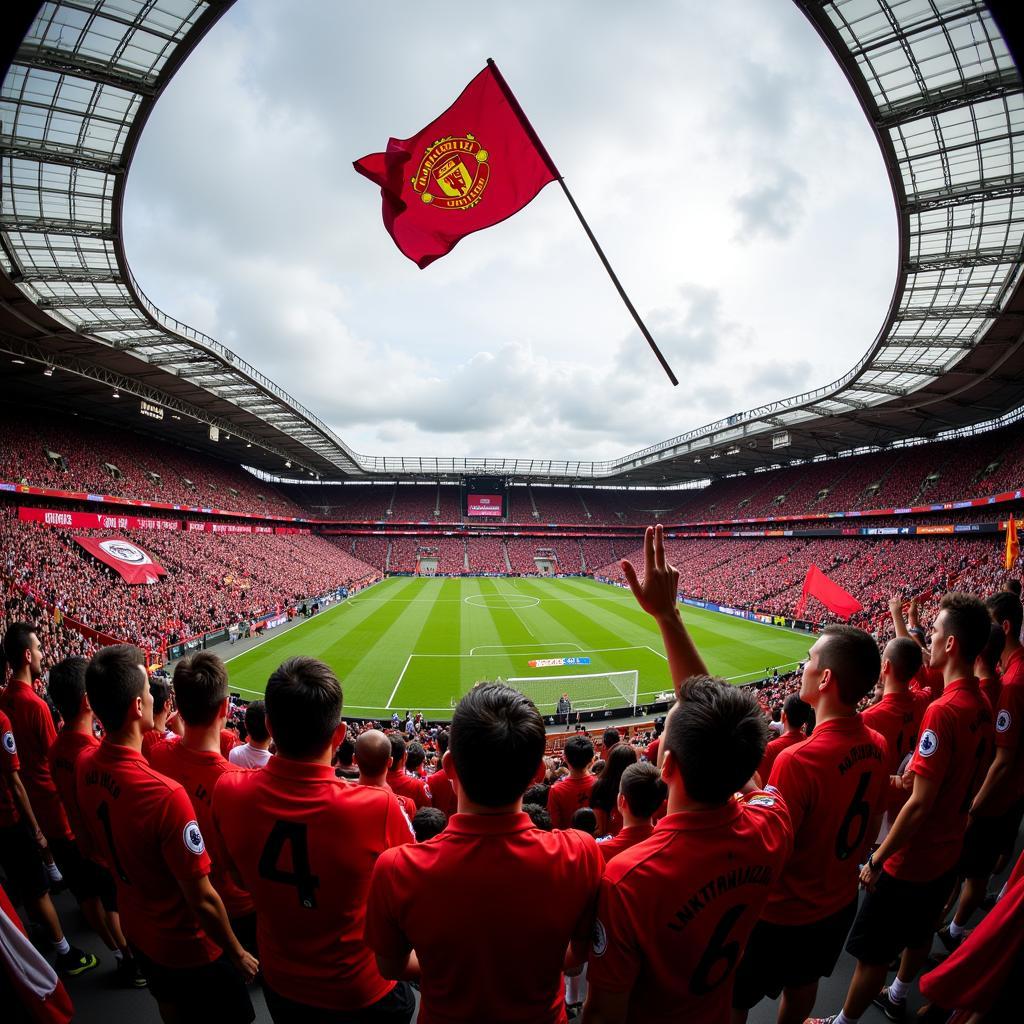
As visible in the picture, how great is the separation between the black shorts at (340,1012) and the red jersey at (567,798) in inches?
113

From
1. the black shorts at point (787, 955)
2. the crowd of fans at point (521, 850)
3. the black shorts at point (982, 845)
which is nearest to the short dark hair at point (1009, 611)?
the crowd of fans at point (521, 850)

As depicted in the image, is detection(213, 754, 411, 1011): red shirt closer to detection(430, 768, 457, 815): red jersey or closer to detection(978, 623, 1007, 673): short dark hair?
detection(430, 768, 457, 815): red jersey

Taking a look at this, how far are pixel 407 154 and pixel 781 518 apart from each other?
164ft

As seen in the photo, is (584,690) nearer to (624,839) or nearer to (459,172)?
(459,172)

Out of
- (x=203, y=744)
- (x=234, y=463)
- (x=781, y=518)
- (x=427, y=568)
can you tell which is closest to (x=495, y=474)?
(x=427, y=568)

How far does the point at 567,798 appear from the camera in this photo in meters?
5.18

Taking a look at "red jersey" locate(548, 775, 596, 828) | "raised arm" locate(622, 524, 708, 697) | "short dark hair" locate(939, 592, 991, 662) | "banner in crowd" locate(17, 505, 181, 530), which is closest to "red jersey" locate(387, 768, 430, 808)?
"red jersey" locate(548, 775, 596, 828)

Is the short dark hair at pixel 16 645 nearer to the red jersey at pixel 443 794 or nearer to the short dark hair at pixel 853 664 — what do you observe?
the red jersey at pixel 443 794

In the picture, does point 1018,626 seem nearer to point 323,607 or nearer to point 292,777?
point 292,777

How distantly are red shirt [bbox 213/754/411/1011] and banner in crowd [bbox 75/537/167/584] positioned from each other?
29154mm

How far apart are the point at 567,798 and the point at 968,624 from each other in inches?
146

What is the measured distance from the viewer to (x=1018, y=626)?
476 centimetres

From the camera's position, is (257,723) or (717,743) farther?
(257,723)

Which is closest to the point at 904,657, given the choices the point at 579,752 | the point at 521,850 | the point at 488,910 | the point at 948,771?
the point at 948,771
